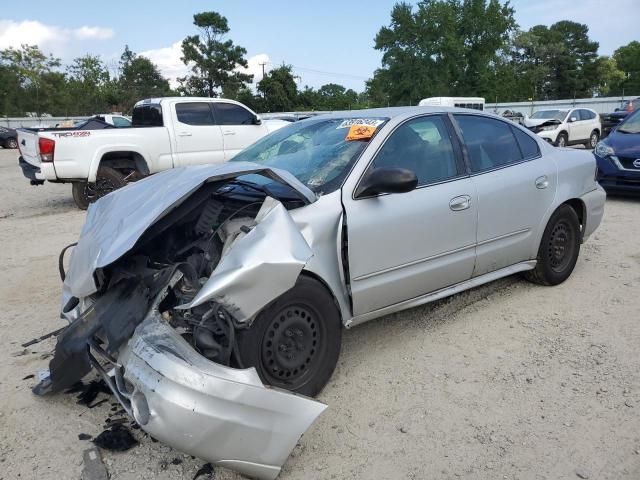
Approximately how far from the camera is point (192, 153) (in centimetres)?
1025

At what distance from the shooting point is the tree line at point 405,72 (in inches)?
1956

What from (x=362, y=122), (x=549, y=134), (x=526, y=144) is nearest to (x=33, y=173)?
(x=362, y=122)

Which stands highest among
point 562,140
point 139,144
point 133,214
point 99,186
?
point 139,144

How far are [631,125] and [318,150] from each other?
26.0 feet

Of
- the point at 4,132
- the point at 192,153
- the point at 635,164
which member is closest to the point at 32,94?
the point at 4,132

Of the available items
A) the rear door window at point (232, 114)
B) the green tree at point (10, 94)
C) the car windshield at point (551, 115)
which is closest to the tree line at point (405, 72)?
the green tree at point (10, 94)

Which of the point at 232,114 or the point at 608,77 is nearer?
the point at 232,114

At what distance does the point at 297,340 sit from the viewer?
288 cm

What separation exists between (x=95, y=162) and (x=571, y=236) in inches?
299

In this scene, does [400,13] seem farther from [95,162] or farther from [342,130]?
[342,130]

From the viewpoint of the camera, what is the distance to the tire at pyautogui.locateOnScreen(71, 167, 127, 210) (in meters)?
9.29

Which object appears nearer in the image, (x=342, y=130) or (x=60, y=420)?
(x=60, y=420)

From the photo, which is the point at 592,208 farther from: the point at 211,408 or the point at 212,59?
the point at 212,59

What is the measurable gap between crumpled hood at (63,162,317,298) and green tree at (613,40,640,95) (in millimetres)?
77288
